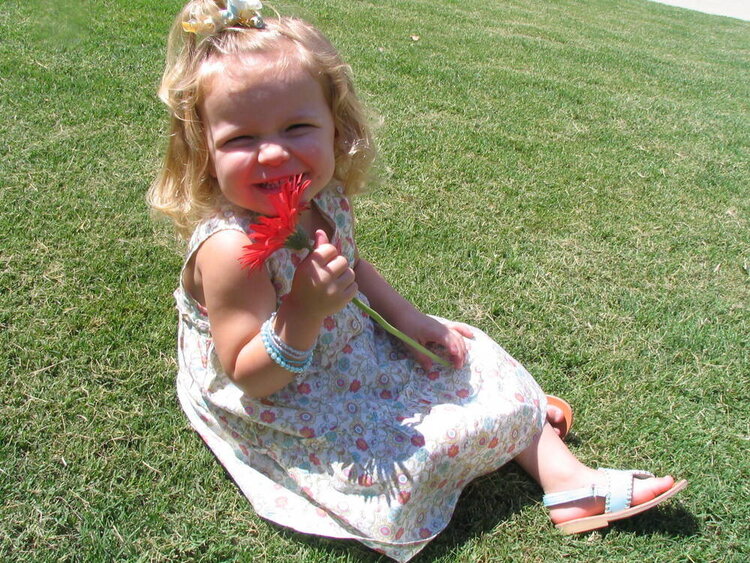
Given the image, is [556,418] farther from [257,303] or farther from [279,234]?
[279,234]

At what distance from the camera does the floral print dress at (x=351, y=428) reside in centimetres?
182

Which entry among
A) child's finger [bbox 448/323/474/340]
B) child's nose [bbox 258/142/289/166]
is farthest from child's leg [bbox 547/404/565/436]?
child's nose [bbox 258/142/289/166]

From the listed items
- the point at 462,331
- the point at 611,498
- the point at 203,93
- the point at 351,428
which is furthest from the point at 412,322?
the point at 203,93

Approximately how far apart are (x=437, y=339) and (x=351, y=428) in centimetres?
45

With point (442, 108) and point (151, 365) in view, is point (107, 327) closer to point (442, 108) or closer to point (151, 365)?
point (151, 365)

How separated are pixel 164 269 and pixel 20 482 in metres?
1.14

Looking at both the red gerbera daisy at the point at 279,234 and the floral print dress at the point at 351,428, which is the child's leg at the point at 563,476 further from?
the red gerbera daisy at the point at 279,234

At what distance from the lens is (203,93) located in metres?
1.73

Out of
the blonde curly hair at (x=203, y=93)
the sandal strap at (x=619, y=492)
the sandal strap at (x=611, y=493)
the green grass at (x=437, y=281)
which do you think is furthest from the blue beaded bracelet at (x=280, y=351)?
the sandal strap at (x=619, y=492)

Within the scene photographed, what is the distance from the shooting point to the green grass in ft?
6.25

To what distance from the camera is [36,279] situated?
8.79 ft

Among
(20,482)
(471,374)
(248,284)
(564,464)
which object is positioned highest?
(248,284)

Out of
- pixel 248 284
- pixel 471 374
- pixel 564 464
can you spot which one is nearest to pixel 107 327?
pixel 248 284

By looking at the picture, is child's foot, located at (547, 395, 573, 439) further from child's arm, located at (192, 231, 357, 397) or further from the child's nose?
the child's nose
